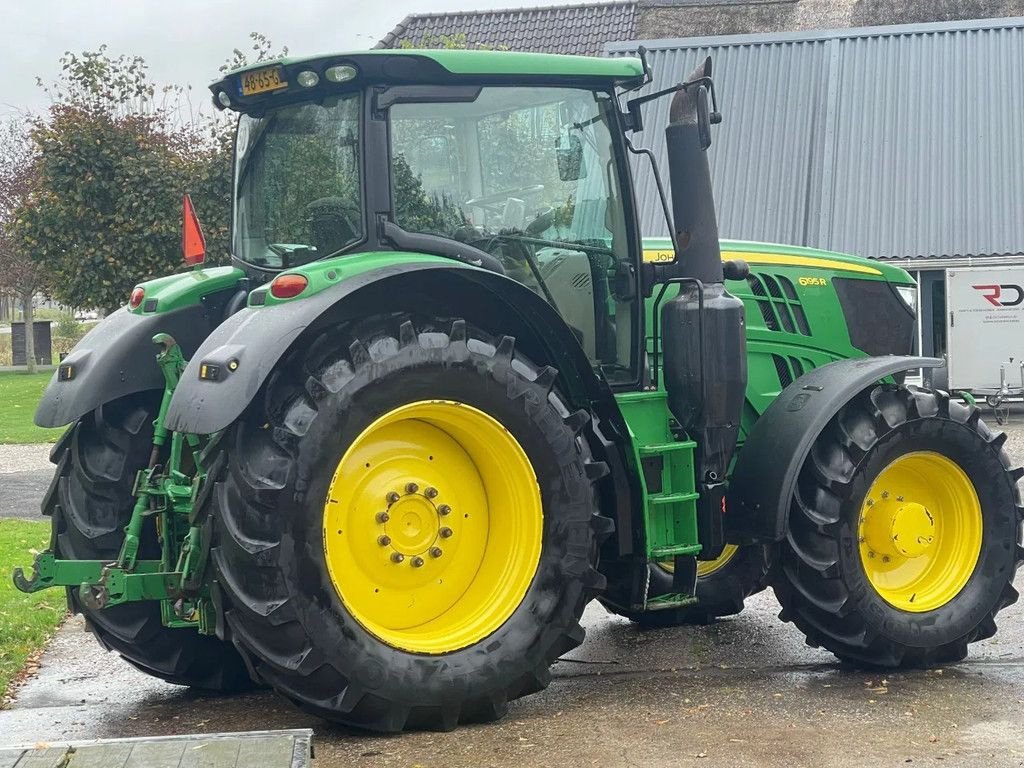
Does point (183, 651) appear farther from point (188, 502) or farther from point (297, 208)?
point (297, 208)

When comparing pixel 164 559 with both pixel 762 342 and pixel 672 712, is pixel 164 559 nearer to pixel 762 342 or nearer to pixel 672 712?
pixel 672 712

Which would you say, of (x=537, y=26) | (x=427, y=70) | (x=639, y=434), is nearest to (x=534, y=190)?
(x=427, y=70)

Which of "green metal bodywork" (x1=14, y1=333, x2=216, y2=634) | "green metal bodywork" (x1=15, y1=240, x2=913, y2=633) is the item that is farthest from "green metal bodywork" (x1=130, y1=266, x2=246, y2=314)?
"green metal bodywork" (x1=14, y1=333, x2=216, y2=634)

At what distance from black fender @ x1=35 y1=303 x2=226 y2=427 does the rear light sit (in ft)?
3.76

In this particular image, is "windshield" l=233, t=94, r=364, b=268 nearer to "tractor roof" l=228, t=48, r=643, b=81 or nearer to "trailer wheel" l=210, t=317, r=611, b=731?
"tractor roof" l=228, t=48, r=643, b=81

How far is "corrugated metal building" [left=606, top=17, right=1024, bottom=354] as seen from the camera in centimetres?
2097

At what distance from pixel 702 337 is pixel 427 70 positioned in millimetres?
1569

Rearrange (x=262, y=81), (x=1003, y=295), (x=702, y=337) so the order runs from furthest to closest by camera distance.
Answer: (x=1003, y=295)
(x=702, y=337)
(x=262, y=81)

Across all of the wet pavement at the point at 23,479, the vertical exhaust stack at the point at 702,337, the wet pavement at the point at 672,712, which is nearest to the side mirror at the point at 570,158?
the vertical exhaust stack at the point at 702,337

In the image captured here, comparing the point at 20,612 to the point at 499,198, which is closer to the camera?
the point at 499,198

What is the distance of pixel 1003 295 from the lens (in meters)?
19.5

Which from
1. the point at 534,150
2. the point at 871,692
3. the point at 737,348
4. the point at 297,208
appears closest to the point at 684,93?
the point at 534,150

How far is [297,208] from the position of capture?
5.79 meters

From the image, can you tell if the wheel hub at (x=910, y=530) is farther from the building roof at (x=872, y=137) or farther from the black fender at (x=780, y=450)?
the building roof at (x=872, y=137)
